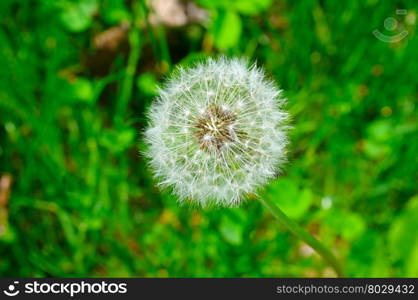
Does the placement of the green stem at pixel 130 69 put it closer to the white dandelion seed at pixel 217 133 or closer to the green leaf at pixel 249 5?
the green leaf at pixel 249 5

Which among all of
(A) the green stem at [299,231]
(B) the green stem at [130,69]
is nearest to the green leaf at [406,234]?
(A) the green stem at [299,231]

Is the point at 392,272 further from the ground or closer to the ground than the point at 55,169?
closer to the ground

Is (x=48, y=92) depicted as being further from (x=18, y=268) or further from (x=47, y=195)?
(x=18, y=268)

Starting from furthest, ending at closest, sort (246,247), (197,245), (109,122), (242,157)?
(109,122), (197,245), (246,247), (242,157)

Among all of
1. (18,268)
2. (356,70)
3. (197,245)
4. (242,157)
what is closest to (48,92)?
(18,268)

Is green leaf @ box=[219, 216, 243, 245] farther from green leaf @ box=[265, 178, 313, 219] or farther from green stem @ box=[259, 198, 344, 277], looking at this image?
green stem @ box=[259, 198, 344, 277]

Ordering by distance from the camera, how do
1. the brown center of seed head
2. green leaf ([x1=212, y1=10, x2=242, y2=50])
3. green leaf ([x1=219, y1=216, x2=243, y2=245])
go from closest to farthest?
1. the brown center of seed head
2. green leaf ([x1=219, y1=216, x2=243, y2=245])
3. green leaf ([x1=212, y1=10, x2=242, y2=50])

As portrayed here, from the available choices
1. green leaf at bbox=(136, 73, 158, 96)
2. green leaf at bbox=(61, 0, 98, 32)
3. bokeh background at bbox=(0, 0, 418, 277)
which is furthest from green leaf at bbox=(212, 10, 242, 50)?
green leaf at bbox=(61, 0, 98, 32)
